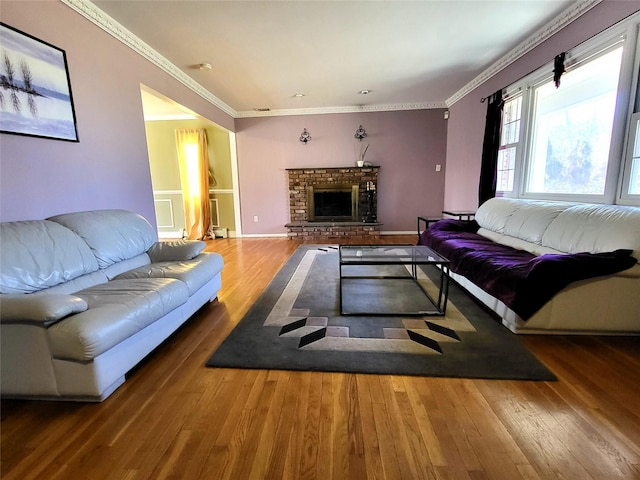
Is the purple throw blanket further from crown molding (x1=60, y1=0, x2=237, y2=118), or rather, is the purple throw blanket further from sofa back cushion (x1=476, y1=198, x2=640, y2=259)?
crown molding (x1=60, y1=0, x2=237, y2=118)

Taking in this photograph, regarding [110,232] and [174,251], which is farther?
[174,251]

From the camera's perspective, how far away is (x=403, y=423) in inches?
52.7

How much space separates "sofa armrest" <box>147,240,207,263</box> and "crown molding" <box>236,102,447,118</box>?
3842 millimetres

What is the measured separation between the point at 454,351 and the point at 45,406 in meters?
2.23

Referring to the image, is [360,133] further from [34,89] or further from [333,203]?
[34,89]

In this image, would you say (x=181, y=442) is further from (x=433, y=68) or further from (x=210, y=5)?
(x=433, y=68)

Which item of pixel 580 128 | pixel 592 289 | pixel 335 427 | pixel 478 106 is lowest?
pixel 335 427

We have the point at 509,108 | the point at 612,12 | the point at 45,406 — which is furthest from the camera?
the point at 509,108

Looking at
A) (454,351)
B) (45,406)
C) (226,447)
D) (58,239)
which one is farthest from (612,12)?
(45,406)

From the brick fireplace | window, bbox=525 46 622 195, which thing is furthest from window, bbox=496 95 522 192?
the brick fireplace

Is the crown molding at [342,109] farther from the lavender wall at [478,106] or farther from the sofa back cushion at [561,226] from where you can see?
the sofa back cushion at [561,226]

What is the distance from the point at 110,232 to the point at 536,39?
4.34 metres

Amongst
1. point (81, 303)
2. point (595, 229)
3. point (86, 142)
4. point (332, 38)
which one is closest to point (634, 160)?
point (595, 229)

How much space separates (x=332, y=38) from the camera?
297 centimetres
